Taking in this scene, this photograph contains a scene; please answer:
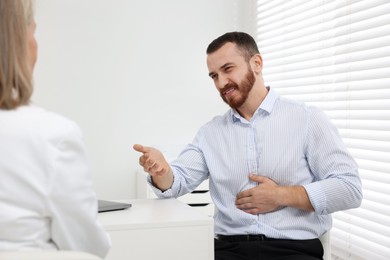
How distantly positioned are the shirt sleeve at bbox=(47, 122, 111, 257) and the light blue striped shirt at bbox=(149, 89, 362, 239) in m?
1.04

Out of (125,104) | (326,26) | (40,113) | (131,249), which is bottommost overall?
(131,249)

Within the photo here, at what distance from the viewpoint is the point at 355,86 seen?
2.45 m

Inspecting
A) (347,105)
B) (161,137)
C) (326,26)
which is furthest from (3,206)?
(161,137)

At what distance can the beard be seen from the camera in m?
2.23

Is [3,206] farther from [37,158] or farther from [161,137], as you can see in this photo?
[161,137]

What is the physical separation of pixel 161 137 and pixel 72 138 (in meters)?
2.65

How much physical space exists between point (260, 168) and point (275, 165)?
0.06m

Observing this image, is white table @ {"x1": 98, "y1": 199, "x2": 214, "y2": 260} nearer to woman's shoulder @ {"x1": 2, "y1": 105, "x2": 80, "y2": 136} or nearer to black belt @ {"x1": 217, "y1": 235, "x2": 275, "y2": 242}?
black belt @ {"x1": 217, "y1": 235, "x2": 275, "y2": 242}

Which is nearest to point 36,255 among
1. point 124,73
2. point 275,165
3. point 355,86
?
point 275,165

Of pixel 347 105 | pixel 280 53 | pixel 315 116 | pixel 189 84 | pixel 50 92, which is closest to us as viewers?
pixel 315 116

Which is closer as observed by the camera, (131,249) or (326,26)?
(131,249)

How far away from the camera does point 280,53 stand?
3230 mm

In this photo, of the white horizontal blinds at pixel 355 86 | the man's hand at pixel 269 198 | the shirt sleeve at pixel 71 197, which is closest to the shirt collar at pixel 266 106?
the man's hand at pixel 269 198

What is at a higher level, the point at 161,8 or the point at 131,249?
the point at 161,8
